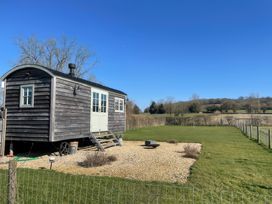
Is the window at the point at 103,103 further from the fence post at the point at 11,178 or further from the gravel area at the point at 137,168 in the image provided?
the fence post at the point at 11,178

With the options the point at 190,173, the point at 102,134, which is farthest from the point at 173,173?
the point at 102,134

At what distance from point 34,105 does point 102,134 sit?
16.0 feet

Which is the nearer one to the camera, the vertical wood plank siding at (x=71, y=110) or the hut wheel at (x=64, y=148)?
the vertical wood plank siding at (x=71, y=110)

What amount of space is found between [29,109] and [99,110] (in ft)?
14.4

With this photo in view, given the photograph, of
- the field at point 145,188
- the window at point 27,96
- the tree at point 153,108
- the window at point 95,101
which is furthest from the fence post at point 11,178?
the tree at point 153,108

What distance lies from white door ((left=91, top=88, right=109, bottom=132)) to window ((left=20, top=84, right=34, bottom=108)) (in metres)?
3.48

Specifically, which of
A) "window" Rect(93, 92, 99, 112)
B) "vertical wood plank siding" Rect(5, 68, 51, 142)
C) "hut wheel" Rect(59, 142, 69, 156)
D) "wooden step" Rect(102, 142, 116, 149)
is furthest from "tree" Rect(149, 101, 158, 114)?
"vertical wood plank siding" Rect(5, 68, 51, 142)

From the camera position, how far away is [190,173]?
6988mm

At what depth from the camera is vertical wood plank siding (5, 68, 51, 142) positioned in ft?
32.6

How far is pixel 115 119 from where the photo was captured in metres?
16.2

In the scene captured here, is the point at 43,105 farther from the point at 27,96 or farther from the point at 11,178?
the point at 11,178

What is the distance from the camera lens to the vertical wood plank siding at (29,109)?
391 inches

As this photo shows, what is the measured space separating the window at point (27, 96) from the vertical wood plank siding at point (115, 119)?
573 cm

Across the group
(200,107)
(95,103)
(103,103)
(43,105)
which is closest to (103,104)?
(103,103)
